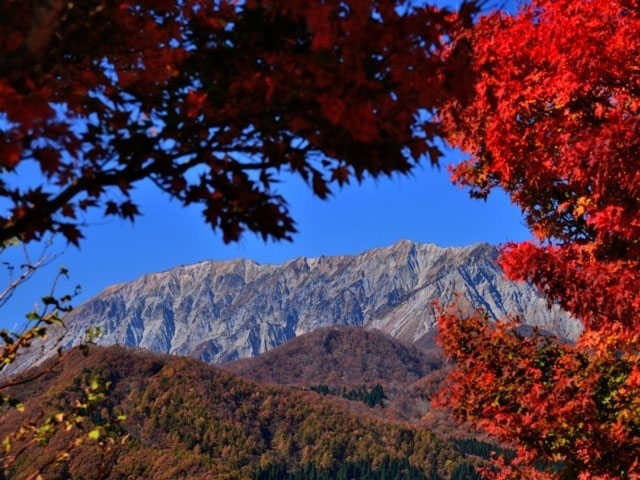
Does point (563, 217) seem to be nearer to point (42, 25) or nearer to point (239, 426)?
point (42, 25)

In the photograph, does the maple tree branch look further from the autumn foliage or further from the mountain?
the mountain

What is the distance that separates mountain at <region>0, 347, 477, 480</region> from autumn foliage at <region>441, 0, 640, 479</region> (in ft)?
440

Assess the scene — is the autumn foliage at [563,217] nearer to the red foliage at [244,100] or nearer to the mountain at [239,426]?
the red foliage at [244,100]

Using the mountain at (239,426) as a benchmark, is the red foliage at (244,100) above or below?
below

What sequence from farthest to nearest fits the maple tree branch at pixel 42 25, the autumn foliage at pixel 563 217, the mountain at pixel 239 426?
1. the mountain at pixel 239 426
2. the autumn foliage at pixel 563 217
3. the maple tree branch at pixel 42 25

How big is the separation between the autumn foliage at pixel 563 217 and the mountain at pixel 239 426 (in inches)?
5279

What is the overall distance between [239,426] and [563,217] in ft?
575

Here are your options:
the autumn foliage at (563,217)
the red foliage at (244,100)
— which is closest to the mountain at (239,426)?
the autumn foliage at (563,217)

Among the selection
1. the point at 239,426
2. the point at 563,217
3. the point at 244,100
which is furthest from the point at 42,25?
the point at 239,426

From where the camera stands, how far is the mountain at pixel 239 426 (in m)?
158

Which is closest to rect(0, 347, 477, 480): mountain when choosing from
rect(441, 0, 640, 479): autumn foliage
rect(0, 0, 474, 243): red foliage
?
rect(441, 0, 640, 479): autumn foliage

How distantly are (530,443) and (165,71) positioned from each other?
26.3 feet

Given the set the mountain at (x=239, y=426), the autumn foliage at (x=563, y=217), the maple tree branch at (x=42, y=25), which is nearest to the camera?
the maple tree branch at (x=42, y=25)

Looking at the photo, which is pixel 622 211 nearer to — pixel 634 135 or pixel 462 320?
pixel 634 135
